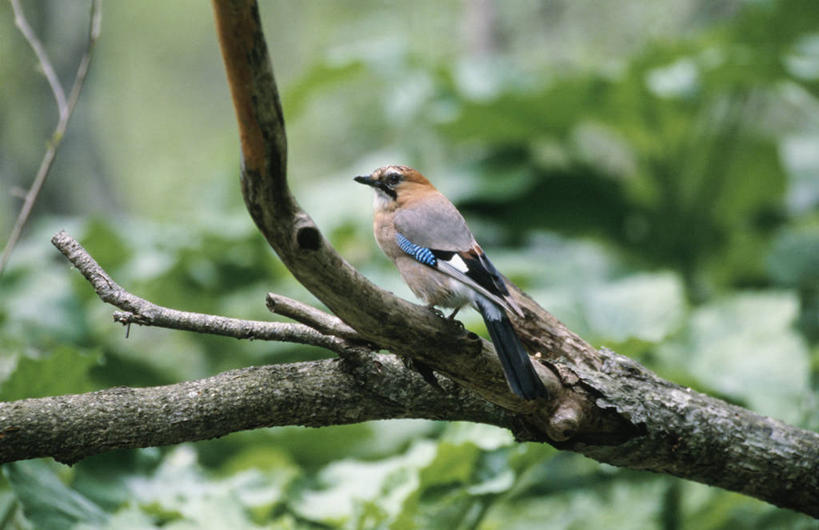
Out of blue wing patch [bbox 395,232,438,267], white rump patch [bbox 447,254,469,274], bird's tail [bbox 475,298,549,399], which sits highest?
blue wing patch [bbox 395,232,438,267]

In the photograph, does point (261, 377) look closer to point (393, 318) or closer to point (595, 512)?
point (393, 318)

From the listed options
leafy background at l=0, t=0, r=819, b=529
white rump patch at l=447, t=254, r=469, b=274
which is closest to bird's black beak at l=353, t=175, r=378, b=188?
white rump patch at l=447, t=254, r=469, b=274

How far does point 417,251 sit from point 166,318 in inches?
31.7

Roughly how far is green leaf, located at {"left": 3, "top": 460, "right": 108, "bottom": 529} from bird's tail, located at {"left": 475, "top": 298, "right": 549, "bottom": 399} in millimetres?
1600

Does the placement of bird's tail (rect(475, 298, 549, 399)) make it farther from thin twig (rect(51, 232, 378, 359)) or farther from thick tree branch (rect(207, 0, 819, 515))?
thin twig (rect(51, 232, 378, 359))

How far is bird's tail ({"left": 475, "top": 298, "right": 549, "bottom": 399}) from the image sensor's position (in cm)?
195

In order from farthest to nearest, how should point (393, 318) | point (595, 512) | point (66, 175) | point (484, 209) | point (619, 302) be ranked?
point (66, 175) < point (484, 209) < point (619, 302) < point (595, 512) < point (393, 318)

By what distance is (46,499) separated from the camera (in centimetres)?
257

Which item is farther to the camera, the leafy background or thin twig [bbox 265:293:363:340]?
the leafy background

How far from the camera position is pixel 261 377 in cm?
209

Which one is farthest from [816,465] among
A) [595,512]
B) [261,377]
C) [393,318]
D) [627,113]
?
[627,113]

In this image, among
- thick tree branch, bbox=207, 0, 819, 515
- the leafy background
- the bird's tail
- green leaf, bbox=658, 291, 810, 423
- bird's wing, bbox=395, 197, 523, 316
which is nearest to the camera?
thick tree branch, bbox=207, 0, 819, 515

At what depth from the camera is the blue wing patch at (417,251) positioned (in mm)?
2293

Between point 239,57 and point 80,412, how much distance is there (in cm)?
107
